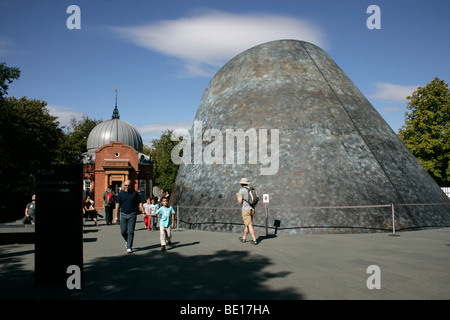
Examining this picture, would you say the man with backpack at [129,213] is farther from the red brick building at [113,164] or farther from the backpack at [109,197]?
the red brick building at [113,164]

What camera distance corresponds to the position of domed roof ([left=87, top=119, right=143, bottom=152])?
5444 cm

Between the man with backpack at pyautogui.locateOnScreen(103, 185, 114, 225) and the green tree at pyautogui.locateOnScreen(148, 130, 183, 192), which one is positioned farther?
the green tree at pyautogui.locateOnScreen(148, 130, 183, 192)

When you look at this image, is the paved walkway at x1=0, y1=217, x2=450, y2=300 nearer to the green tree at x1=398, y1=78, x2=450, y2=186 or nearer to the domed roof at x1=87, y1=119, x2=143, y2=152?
the green tree at x1=398, y1=78, x2=450, y2=186

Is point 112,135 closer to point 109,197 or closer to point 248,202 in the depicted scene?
point 109,197

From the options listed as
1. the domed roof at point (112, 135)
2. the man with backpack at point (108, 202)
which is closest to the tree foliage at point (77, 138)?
the domed roof at point (112, 135)

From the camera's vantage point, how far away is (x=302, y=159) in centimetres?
1429

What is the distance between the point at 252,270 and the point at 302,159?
26.5 feet

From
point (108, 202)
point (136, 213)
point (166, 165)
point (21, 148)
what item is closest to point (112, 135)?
point (166, 165)

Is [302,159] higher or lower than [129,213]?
higher

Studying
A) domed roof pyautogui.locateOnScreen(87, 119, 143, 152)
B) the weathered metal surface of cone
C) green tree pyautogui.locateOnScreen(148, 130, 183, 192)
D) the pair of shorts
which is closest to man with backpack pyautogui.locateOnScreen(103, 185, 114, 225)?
the weathered metal surface of cone

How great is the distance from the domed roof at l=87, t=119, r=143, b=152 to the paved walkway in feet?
149

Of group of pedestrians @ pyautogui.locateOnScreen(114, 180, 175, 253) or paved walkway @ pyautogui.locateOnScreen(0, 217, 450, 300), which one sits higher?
group of pedestrians @ pyautogui.locateOnScreen(114, 180, 175, 253)
